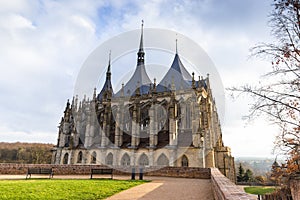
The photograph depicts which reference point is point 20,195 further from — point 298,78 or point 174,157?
point 174,157

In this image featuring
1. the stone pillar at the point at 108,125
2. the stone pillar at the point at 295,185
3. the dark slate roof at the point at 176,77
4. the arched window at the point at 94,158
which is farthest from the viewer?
the dark slate roof at the point at 176,77

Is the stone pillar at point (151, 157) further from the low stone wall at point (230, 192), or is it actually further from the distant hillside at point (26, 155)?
the distant hillside at point (26, 155)

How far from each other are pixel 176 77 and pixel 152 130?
411 inches

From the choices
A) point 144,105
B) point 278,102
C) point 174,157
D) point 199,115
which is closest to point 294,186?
point 278,102

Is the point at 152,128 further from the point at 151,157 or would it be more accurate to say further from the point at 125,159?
the point at 125,159

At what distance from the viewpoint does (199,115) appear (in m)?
25.7

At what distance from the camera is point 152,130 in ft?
85.1

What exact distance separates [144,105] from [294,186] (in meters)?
26.0

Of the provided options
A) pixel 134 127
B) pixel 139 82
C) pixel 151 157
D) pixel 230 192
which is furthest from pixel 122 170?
pixel 139 82

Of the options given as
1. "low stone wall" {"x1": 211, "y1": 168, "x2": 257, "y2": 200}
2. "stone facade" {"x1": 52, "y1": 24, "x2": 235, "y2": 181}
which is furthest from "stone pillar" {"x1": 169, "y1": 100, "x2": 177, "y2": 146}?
"low stone wall" {"x1": 211, "y1": 168, "x2": 257, "y2": 200}

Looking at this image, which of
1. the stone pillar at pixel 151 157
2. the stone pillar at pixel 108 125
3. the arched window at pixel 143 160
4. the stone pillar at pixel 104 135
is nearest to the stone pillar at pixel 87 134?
the stone pillar at pixel 104 135

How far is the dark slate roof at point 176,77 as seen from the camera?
1227 inches

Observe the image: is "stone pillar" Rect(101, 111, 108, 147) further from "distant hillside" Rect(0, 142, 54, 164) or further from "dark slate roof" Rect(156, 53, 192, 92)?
"distant hillside" Rect(0, 142, 54, 164)

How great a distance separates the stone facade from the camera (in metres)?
24.5
